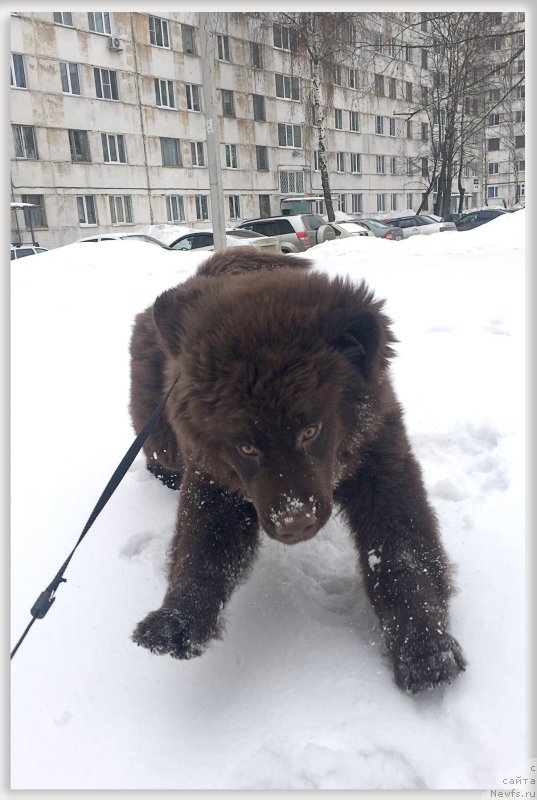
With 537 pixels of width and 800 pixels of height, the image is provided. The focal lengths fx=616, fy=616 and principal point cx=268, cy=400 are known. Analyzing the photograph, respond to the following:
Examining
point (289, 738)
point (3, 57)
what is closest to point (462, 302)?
point (3, 57)

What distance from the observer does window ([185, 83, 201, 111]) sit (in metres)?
38.3

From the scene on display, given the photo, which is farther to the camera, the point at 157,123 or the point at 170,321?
the point at 157,123

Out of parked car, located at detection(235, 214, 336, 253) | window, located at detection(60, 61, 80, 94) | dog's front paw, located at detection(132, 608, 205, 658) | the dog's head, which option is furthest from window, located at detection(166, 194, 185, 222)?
dog's front paw, located at detection(132, 608, 205, 658)

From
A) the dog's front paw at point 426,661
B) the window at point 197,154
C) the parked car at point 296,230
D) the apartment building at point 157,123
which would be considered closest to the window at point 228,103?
the apartment building at point 157,123

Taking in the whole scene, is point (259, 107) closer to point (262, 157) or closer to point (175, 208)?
point (262, 157)

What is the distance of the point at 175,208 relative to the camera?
39.1m

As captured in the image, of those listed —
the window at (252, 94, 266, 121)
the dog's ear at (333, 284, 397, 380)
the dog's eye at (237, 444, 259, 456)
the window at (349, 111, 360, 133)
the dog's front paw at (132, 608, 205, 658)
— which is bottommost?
the dog's front paw at (132, 608, 205, 658)

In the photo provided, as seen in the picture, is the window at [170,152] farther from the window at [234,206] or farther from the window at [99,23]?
the window at [99,23]

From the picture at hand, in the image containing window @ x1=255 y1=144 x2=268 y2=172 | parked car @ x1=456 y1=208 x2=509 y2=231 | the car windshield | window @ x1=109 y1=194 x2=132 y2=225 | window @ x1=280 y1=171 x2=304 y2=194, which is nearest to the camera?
the car windshield

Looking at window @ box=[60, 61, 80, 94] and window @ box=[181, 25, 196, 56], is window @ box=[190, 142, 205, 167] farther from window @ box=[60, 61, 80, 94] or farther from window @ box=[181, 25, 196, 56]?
window @ box=[60, 61, 80, 94]

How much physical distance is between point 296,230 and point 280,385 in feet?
80.9

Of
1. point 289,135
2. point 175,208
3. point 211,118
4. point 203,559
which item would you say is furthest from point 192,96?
point 203,559

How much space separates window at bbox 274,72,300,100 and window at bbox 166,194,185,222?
394 inches

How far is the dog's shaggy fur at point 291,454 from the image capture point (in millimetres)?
2039
